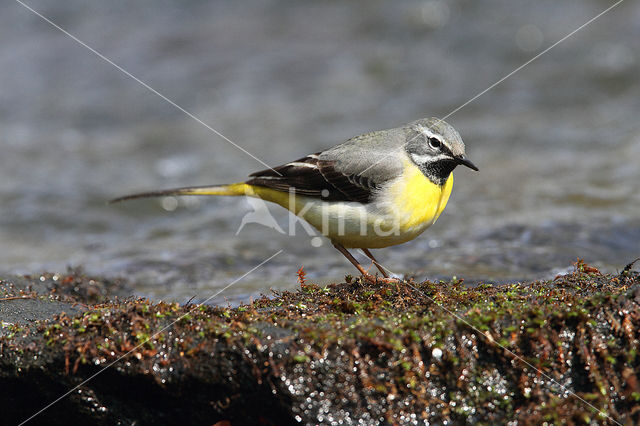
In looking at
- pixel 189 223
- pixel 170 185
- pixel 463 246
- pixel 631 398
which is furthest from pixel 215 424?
pixel 170 185

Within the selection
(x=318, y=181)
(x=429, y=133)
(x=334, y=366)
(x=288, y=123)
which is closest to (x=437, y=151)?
(x=429, y=133)

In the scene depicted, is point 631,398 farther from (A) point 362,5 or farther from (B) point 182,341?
(A) point 362,5

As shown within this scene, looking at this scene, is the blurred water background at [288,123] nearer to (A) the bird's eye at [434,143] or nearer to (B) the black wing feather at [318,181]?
(B) the black wing feather at [318,181]

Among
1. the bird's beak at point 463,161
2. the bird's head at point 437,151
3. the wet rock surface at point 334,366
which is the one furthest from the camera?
the bird's head at point 437,151

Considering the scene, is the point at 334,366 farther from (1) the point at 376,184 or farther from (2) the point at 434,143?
(2) the point at 434,143

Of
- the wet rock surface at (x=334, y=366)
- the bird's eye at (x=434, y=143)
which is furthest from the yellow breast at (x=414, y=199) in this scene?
the wet rock surface at (x=334, y=366)

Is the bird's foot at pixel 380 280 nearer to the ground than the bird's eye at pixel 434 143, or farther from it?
nearer to the ground

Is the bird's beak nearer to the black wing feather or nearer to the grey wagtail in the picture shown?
the grey wagtail

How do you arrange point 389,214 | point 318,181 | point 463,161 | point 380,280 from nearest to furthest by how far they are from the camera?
point 380,280, point 389,214, point 463,161, point 318,181
